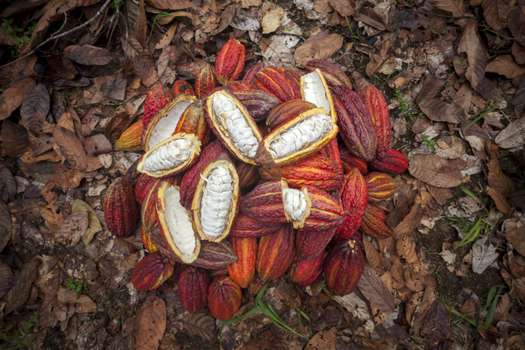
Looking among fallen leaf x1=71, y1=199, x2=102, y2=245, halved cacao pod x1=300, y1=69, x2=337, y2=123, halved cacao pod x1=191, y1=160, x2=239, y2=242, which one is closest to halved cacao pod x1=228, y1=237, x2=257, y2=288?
halved cacao pod x1=191, y1=160, x2=239, y2=242

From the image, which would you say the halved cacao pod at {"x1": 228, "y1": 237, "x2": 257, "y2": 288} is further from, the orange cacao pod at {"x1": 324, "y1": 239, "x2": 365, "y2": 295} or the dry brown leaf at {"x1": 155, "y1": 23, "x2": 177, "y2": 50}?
the dry brown leaf at {"x1": 155, "y1": 23, "x2": 177, "y2": 50}

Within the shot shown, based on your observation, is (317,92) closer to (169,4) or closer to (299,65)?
(299,65)

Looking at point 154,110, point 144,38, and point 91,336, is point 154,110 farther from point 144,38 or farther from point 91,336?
point 91,336

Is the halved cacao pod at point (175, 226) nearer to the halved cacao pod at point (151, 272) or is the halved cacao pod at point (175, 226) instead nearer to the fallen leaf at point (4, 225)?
the halved cacao pod at point (151, 272)

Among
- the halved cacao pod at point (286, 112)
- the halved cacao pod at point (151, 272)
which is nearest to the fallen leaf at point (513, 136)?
the halved cacao pod at point (286, 112)

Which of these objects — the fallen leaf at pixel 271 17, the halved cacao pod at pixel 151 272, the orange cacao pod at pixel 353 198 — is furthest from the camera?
the fallen leaf at pixel 271 17

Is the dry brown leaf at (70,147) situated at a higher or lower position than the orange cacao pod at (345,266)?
higher

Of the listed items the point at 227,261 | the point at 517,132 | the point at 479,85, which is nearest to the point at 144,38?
the point at 227,261

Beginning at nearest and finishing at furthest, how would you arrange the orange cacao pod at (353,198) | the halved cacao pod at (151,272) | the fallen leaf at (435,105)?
the orange cacao pod at (353,198), the halved cacao pod at (151,272), the fallen leaf at (435,105)
